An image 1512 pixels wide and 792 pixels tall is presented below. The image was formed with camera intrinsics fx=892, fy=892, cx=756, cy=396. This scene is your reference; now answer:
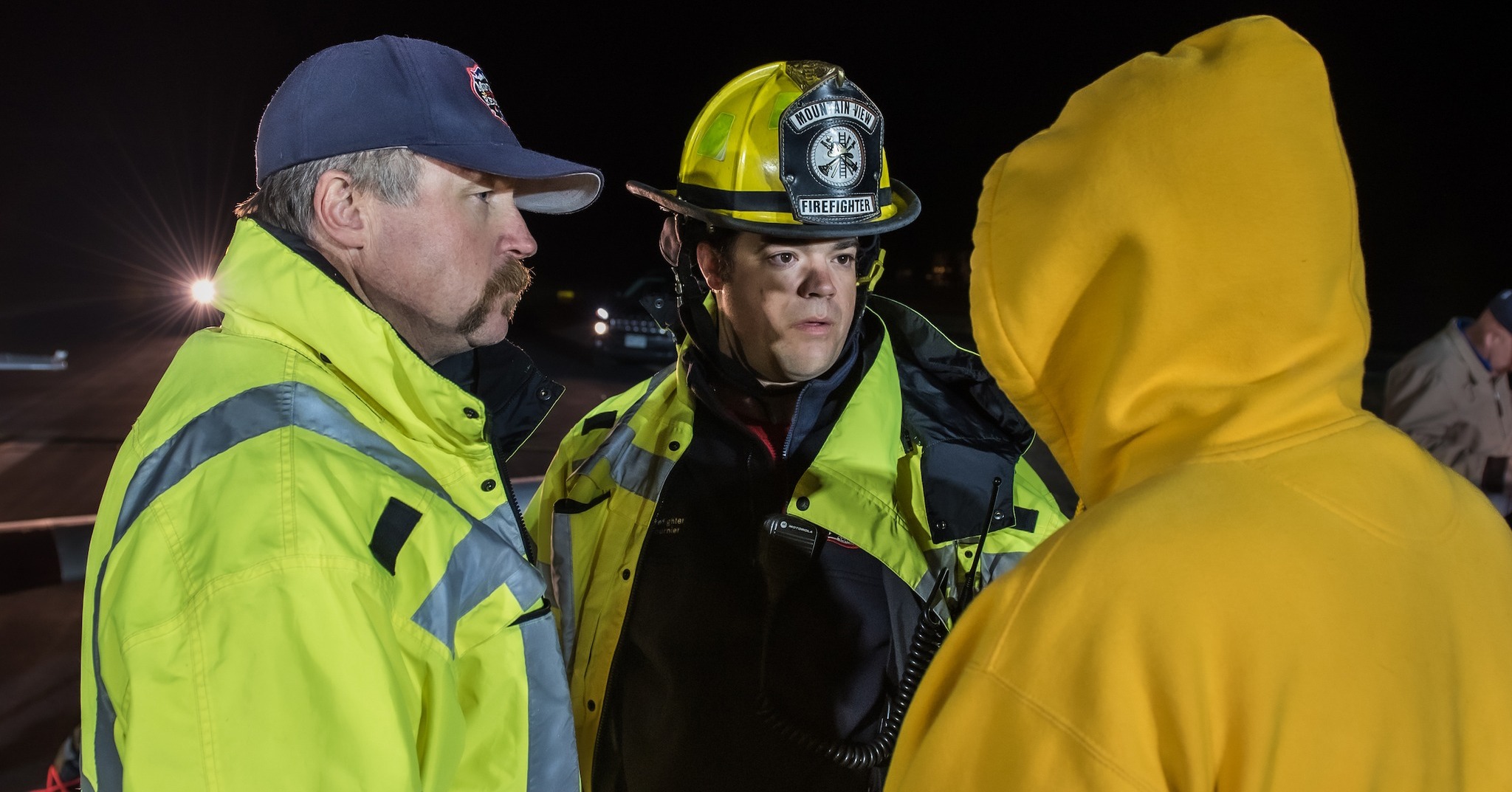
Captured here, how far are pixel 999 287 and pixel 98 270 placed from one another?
5246cm

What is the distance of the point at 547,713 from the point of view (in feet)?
5.31

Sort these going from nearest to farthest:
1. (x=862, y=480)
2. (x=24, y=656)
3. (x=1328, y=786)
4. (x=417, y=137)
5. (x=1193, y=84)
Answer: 1. (x=1328, y=786)
2. (x=1193, y=84)
3. (x=417, y=137)
4. (x=862, y=480)
5. (x=24, y=656)

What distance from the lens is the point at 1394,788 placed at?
2.81 ft

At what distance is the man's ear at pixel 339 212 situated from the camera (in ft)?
5.79

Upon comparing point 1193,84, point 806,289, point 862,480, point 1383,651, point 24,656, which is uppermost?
point 1193,84

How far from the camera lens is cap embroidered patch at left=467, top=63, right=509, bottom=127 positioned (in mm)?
2006

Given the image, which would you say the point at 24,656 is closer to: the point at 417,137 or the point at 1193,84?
the point at 417,137

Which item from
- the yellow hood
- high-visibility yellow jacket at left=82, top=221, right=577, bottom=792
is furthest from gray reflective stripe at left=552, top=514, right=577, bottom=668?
the yellow hood

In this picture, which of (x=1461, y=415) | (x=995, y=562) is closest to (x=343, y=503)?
(x=995, y=562)

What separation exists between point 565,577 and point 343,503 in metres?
1.44

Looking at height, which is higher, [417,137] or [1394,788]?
[417,137]

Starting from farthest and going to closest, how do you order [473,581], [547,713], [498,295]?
1. [498,295]
2. [547,713]
3. [473,581]

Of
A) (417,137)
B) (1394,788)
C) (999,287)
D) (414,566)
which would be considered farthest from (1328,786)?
(417,137)

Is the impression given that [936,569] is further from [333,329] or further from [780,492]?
[333,329]
